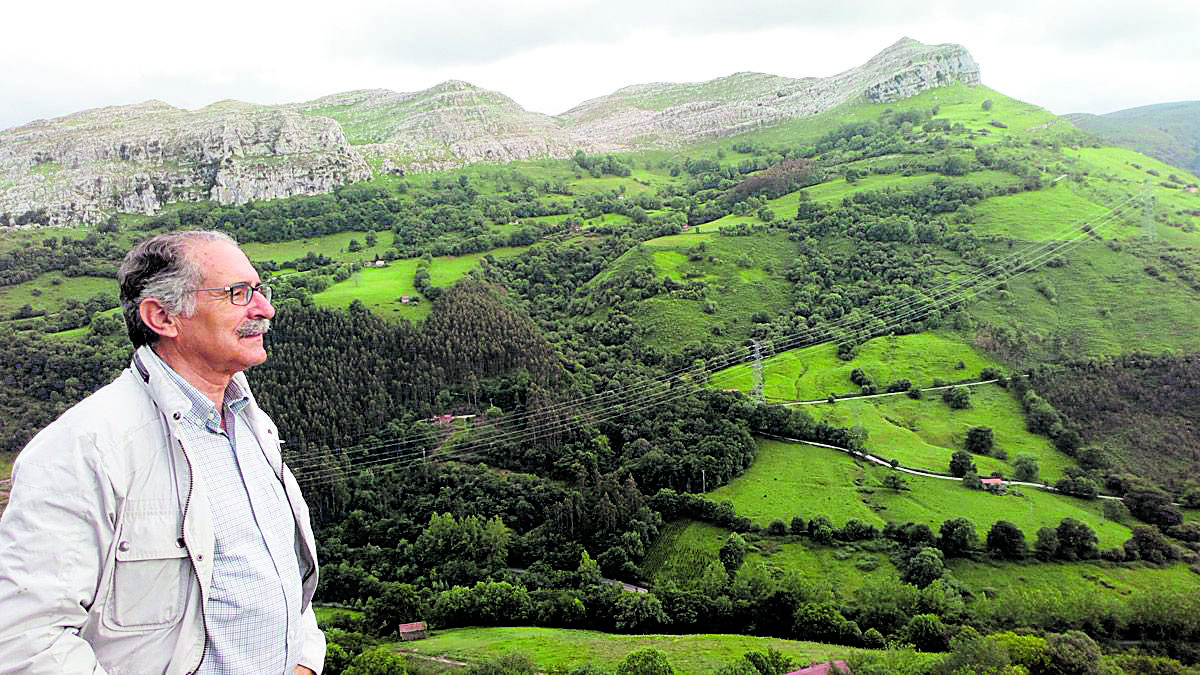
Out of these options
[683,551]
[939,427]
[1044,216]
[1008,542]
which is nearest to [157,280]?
[683,551]

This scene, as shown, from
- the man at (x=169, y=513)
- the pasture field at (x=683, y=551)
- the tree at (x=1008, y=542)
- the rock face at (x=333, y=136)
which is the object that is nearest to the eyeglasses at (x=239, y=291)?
the man at (x=169, y=513)

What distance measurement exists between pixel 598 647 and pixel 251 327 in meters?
34.9

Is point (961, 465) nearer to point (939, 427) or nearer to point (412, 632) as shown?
point (939, 427)

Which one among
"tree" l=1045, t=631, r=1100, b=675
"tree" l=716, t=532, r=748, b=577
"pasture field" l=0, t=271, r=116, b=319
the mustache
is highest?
the mustache

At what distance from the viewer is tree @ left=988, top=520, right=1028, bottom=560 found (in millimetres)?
40812

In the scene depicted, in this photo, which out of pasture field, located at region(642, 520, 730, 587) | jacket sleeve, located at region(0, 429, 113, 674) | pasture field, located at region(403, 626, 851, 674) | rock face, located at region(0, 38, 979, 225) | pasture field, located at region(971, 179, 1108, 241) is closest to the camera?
jacket sleeve, located at region(0, 429, 113, 674)

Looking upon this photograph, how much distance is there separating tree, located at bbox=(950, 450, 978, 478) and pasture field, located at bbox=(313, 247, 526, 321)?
169 ft

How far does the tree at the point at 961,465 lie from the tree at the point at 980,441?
4.03 metres

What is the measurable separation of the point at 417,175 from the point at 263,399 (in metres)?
87.0

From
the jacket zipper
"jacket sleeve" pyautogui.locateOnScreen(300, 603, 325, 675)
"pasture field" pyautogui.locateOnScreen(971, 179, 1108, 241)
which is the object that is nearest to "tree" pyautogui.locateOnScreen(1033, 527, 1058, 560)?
"jacket sleeve" pyautogui.locateOnScreen(300, 603, 325, 675)

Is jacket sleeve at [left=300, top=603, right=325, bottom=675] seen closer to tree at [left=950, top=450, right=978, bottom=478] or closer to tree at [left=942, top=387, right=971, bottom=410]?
tree at [left=950, top=450, right=978, bottom=478]

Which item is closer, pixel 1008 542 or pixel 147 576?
pixel 147 576

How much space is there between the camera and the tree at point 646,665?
2848 centimetres

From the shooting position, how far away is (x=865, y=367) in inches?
2552
